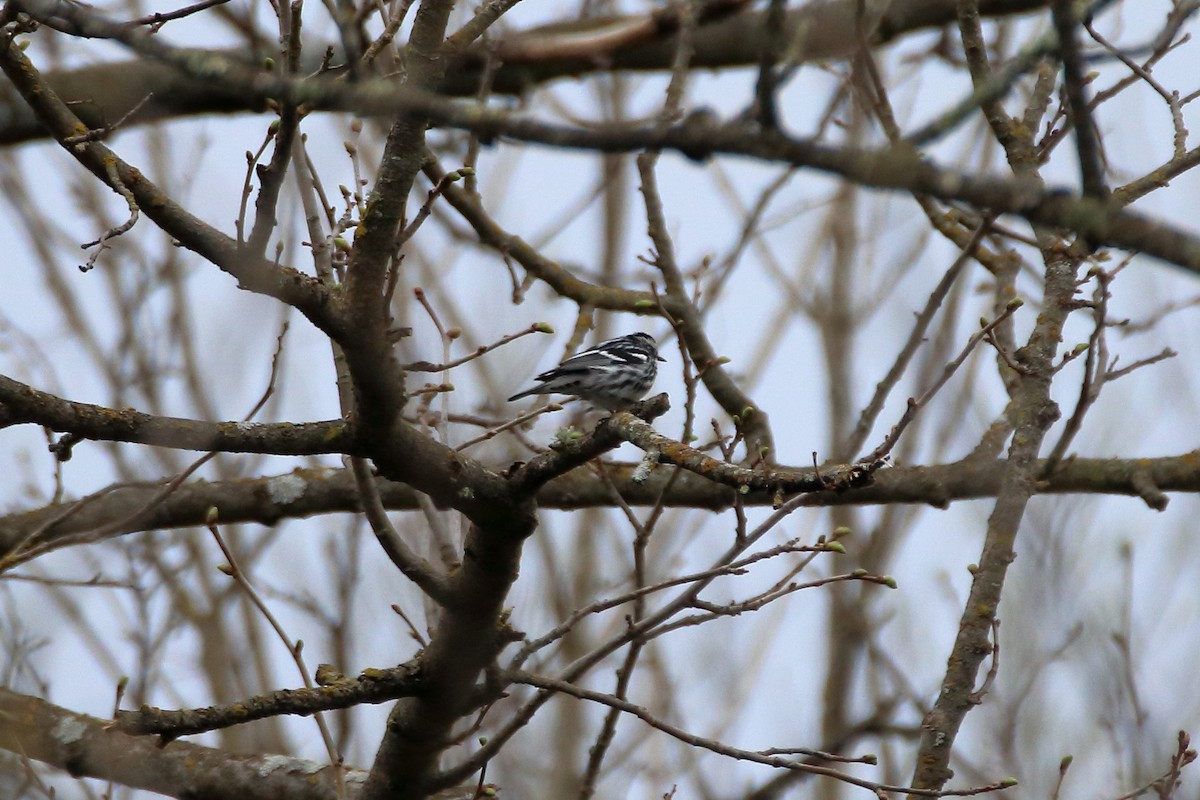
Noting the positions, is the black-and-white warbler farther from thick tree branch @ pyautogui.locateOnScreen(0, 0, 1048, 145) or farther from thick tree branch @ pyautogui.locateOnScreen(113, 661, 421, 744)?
thick tree branch @ pyautogui.locateOnScreen(113, 661, 421, 744)

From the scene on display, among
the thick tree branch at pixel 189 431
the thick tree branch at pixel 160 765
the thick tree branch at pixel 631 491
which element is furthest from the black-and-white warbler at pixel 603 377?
the thick tree branch at pixel 189 431

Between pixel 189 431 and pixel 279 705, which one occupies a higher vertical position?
pixel 189 431

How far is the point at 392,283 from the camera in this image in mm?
3219

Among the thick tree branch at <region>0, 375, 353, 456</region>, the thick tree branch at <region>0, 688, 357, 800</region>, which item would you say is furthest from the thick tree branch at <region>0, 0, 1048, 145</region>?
the thick tree branch at <region>0, 375, 353, 456</region>

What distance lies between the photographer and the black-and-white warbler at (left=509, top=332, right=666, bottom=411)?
5.66 meters

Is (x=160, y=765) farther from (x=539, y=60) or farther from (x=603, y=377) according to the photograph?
(x=539, y=60)

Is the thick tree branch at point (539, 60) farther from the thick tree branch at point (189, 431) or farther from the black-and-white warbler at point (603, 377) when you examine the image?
the thick tree branch at point (189, 431)

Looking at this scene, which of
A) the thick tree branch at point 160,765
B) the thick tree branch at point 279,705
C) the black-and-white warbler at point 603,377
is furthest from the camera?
the black-and-white warbler at point 603,377

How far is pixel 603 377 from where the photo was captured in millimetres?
5785

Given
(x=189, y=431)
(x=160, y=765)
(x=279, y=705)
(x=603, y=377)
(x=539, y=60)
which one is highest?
(x=539, y=60)

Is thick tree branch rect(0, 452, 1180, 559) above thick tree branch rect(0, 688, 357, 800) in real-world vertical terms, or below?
above

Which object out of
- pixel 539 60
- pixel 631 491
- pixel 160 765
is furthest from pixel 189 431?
pixel 539 60

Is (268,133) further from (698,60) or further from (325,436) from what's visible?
(698,60)

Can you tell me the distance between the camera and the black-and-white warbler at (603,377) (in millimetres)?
5664
